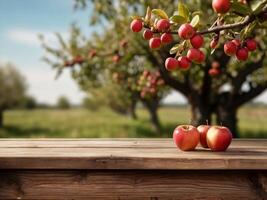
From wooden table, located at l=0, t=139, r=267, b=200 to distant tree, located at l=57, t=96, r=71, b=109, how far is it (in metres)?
104

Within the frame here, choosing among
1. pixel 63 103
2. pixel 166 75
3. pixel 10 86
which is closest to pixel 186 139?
pixel 166 75

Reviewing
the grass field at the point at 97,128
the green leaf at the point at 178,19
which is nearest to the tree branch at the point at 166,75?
the grass field at the point at 97,128

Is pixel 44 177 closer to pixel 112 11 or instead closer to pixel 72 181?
pixel 72 181

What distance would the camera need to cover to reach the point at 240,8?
3.13 m

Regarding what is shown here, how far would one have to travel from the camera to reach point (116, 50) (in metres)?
12.1

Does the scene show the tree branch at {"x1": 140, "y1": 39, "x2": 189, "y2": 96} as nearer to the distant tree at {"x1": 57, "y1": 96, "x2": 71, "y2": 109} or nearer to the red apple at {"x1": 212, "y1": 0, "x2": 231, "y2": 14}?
the red apple at {"x1": 212, "y1": 0, "x2": 231, "y2": 14}

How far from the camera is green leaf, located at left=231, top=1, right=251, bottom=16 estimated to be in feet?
10.2

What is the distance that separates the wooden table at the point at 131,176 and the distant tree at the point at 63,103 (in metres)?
104

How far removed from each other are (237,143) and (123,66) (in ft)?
31.8

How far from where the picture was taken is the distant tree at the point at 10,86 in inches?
1783

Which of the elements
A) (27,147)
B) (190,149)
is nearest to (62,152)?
(27,147)

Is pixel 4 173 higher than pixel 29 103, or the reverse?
pixel 4 173

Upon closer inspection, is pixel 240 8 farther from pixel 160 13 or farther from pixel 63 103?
pixel 63 103

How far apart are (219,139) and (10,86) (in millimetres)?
45795
